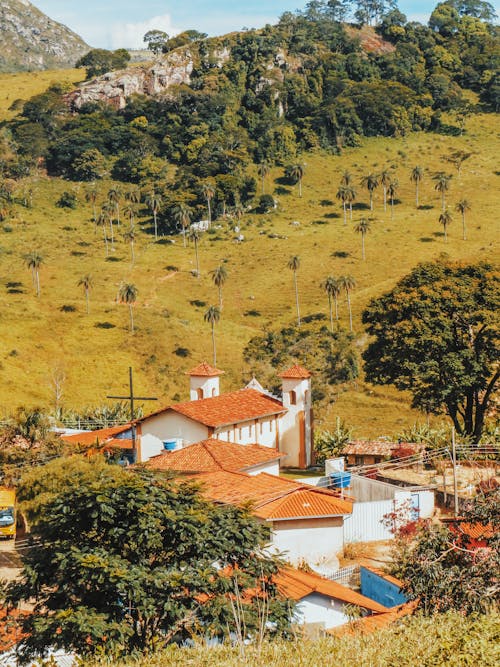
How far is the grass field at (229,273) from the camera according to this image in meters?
87.8

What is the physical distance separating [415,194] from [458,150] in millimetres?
21888

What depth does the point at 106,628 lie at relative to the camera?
712 inches

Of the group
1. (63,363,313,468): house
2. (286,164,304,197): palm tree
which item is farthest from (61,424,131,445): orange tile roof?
(286,164,304,197): palm tree

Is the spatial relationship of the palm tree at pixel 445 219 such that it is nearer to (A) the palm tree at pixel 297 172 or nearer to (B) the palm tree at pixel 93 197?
(A) the palm tree at pixel 297 172

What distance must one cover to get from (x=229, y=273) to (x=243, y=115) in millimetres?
68588

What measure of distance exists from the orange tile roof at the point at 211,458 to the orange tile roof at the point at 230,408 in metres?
2.87

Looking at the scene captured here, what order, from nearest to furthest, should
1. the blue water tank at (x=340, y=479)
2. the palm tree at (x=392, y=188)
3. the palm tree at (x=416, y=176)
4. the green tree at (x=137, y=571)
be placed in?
the green tree at (x=137, y=571), the blue water tank at (x=340, y=479), the palm tree at (x=392, y=188), the palm tree at (x=416, y=176)

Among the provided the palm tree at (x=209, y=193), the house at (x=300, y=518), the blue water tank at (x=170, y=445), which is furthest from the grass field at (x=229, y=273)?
the house at (x=300, y=518)

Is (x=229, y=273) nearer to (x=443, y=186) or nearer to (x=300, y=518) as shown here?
(x=443, y=186)

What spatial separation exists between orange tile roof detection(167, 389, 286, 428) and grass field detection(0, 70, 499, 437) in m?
17.6

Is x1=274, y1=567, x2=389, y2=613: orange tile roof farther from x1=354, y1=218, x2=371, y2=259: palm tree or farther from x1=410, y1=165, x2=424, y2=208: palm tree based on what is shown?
x1=410, y1=165, x2=424, y2=208: palm tree

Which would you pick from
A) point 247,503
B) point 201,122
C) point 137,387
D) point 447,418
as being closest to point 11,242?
point 137,387

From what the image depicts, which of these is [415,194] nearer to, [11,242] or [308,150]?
[308,150]

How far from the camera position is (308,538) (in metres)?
35.1
